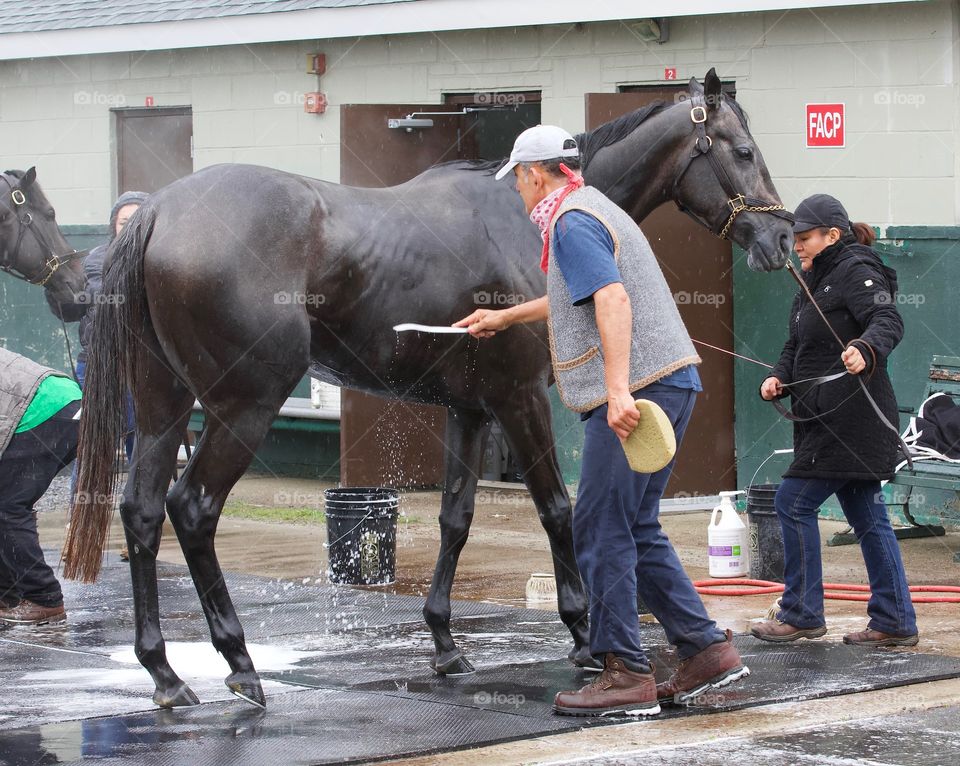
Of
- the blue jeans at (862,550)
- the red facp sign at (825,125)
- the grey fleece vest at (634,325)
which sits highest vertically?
the red facp sign at (825,125)

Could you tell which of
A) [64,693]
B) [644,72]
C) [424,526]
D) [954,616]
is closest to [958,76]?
[644,72]

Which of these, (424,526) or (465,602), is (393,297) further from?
(424,526)

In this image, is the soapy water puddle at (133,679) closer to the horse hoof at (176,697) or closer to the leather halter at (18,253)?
the horse hoof at (176,697)

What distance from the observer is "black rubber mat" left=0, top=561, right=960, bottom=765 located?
16.3 ft

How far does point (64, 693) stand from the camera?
5746 mm

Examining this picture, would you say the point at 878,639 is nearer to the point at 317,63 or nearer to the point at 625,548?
the point at 625,548

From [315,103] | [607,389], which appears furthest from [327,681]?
[315,103]

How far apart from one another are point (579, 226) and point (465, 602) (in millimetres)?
2973

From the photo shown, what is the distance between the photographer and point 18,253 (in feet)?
31.3

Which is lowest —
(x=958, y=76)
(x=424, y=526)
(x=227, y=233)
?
(x=424, y=526)

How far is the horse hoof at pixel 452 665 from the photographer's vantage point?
6.02m

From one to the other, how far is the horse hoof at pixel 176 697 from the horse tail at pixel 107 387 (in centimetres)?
69

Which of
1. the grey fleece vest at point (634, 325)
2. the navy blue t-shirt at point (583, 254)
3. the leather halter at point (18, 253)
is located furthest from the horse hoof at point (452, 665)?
the leather halter at point (18, 253)

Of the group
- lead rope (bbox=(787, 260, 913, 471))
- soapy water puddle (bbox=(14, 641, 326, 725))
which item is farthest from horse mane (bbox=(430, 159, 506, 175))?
soapy water puddle (bbox=(14, 641, 326, 725))
